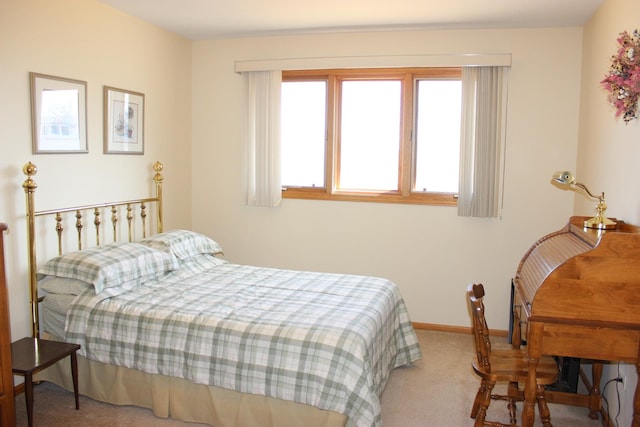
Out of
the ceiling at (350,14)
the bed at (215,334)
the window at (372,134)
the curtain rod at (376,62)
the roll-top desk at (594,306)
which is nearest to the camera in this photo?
the roll-top desk at (594,306)

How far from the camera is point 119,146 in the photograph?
4156 mm

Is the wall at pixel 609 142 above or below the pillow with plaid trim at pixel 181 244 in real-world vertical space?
above

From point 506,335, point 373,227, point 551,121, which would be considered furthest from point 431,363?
point 551,121

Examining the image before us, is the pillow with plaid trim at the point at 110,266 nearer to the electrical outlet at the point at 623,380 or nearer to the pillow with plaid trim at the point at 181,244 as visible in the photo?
the pillow with plaid trim at the point at 181,244

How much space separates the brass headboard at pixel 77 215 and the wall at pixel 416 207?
701 mm

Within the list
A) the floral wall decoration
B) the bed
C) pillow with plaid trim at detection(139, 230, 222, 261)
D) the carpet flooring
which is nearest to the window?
pillow with plaid trim at detection(139, 230, 222, 261)

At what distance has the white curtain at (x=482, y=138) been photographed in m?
4.36

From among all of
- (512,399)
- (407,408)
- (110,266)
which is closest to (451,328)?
(407,408)

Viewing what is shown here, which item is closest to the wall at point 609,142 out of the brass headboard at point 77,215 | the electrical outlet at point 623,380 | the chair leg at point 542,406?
the electrical outlet at point 623,380

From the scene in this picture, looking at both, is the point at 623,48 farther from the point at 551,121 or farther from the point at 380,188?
the point at 380,188

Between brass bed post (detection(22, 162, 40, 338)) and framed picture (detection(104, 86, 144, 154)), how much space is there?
83 centimetres

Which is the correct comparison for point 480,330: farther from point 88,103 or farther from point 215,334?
point 88,103

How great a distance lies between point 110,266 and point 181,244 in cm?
81

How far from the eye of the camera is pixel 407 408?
127 inches
